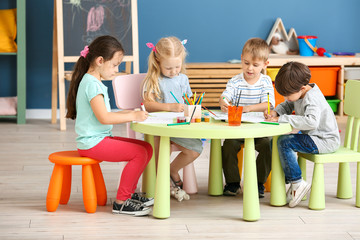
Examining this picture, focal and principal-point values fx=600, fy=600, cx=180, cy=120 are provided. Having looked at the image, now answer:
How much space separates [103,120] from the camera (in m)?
2.61

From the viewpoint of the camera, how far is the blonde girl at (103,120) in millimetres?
2627

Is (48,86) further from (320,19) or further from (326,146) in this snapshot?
(326,146)

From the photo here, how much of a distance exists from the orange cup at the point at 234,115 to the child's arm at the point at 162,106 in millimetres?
410

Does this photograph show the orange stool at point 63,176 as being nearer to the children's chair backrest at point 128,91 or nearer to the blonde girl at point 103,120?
the blonde girl at point 103,120

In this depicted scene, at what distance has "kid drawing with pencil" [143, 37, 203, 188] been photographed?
2.88 m

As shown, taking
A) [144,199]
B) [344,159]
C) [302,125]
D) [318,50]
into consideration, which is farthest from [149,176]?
[318,50]

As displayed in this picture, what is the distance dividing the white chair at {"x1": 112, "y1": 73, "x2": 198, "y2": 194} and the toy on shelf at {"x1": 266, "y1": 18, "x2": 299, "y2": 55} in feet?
8.71

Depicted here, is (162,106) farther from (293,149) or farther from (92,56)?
(293,149)

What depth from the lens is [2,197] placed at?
295cm

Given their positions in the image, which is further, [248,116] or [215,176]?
[215,176]

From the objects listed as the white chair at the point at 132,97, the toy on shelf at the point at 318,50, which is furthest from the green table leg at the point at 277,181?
the toy on shelf at the point at 318,50

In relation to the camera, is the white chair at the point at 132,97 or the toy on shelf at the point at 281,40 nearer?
the white chair at the point at 132,97

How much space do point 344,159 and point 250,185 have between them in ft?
1.63

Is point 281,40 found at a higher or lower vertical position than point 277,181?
higher
